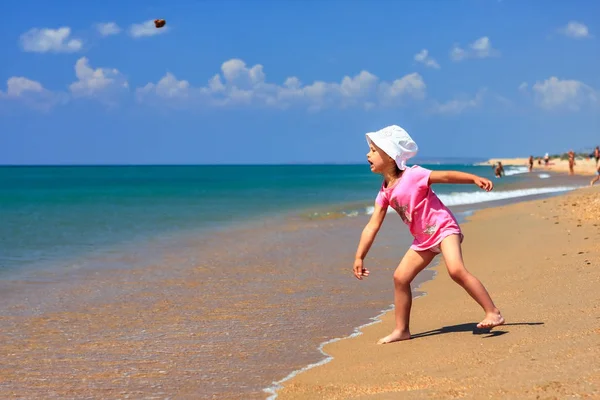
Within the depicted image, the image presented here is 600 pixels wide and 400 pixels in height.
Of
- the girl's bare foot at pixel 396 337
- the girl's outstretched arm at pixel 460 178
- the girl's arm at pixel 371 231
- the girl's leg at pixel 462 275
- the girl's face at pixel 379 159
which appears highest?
the girl's face at pixel 379 159

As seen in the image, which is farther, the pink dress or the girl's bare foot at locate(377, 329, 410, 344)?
the girl's bare foot at locate(377, 329, 410, 344)

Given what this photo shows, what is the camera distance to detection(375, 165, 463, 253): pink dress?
16.4 ft

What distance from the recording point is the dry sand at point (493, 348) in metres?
3.66

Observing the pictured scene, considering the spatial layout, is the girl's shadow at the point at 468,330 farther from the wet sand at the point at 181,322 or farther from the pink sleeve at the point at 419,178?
the pink sleeve at the point at 419,178

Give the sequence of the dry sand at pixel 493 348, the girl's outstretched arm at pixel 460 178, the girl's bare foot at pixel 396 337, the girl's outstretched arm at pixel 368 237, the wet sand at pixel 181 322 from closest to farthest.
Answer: the dry sand at pixel 493 348 → the girl's outstretched arm at pixel 460 178 → the wet sand at pixel 181 322 → the girl's outstretched arm at pixel 368 237 → the girl's bare foot at pixel 396 337

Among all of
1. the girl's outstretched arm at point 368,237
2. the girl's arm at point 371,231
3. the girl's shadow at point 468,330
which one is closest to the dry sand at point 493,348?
the girl's shadow at point 468,330

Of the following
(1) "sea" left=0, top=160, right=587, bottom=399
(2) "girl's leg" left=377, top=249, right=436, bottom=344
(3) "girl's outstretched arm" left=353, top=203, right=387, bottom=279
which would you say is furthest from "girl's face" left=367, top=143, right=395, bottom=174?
(1) "sea" left=0, top=160, right=587, bottom=399

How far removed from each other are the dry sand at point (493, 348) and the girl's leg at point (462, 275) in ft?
0.34

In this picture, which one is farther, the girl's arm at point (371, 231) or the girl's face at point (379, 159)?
the girl's arm at point (371, 231)

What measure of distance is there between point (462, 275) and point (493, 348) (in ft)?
2.03

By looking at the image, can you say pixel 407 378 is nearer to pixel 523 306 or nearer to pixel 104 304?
pixel 523 306

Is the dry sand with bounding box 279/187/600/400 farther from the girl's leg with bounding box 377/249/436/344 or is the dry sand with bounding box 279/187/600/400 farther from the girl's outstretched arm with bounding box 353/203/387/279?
the girl's outstretched arm with bounding box 353/203/387/279

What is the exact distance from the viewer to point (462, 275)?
500 cm

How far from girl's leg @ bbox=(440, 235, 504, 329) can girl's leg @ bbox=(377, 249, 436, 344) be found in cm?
24
